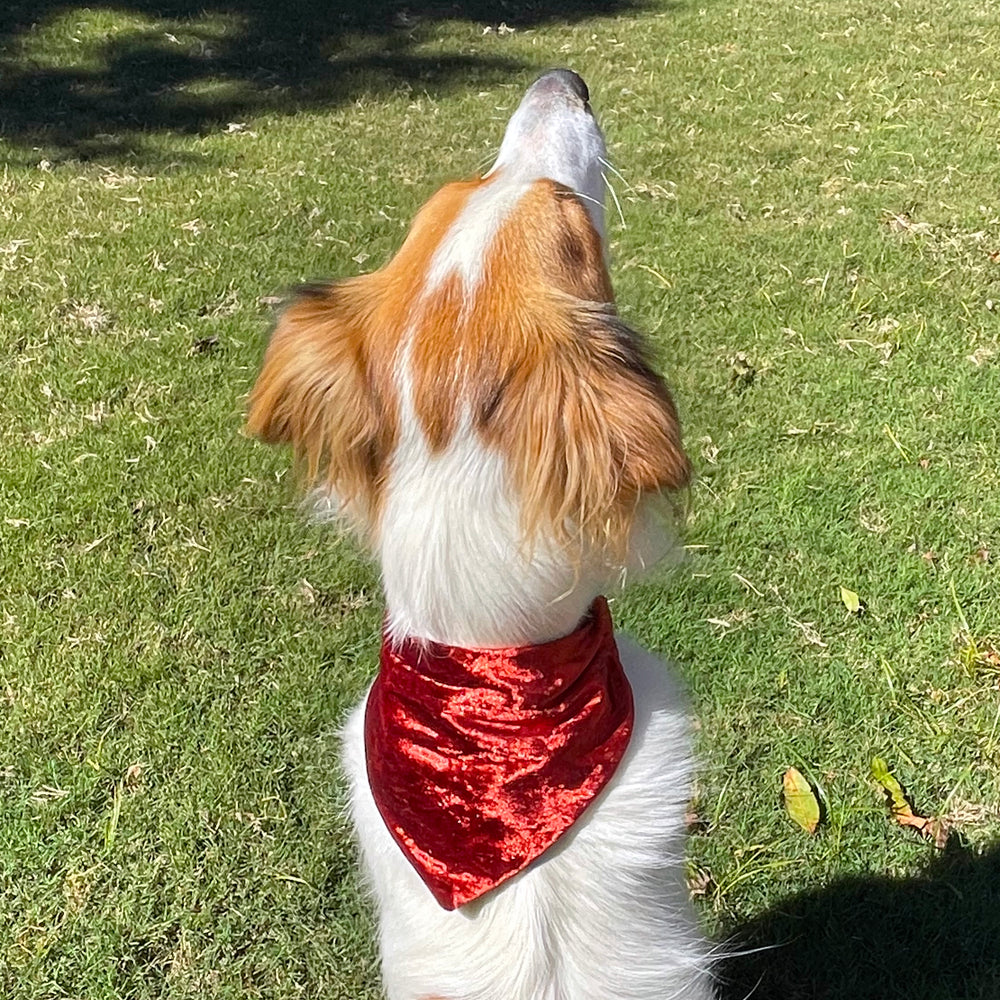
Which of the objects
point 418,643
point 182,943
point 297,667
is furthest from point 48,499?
point 418,643

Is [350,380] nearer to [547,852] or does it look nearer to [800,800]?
[547,852]

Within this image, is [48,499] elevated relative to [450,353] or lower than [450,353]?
lower

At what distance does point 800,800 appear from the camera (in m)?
3.02

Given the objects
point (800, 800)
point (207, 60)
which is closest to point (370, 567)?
point (800, 800)

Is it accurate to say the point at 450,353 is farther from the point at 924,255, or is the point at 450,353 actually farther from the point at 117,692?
the point at 924,255

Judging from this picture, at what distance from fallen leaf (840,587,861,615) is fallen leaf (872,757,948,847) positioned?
617 millimetres

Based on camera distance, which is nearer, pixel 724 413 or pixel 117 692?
pixel 117 692

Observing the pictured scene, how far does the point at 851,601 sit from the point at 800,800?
828 millimetres

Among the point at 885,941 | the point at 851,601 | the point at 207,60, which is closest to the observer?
the point at 885,941

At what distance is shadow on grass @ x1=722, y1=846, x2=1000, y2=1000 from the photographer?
8.73 feet

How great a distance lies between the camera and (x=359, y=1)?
34.5 feet

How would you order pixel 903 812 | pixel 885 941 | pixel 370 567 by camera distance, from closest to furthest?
pixel 885 941
pixel 903 812
pixel 370 567

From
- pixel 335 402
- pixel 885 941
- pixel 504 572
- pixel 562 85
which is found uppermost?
pixel 562 85

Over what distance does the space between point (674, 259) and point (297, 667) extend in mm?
3123
